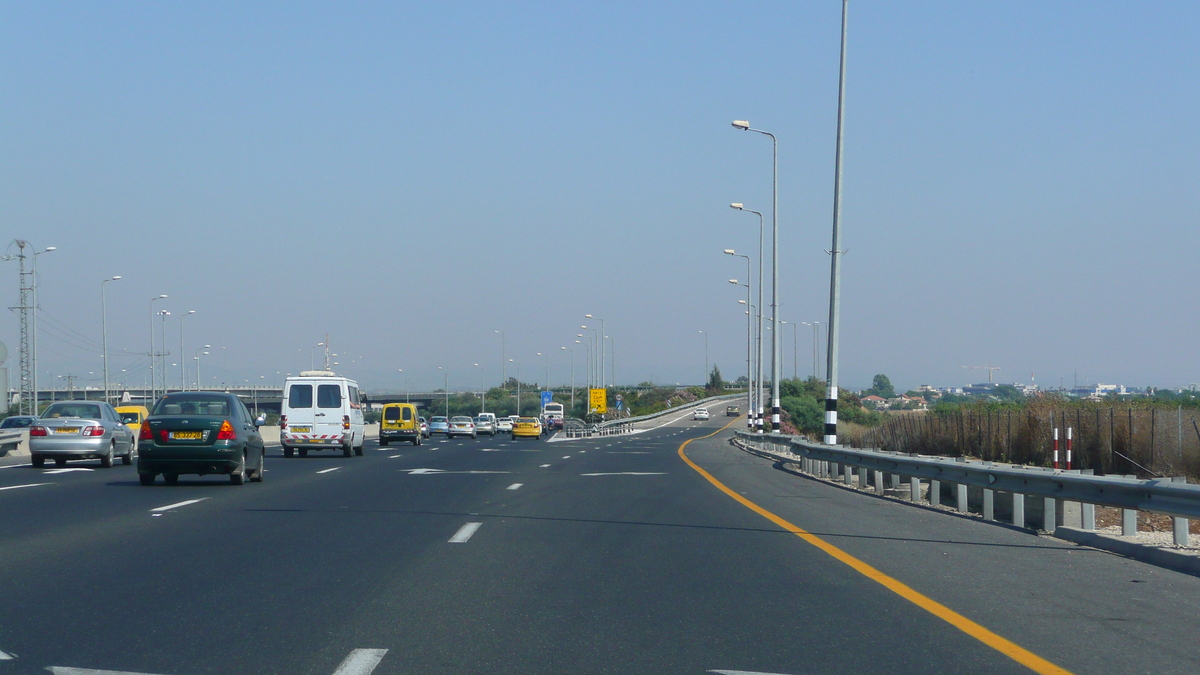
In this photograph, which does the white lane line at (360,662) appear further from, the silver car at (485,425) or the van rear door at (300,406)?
the silver car at (485,425)

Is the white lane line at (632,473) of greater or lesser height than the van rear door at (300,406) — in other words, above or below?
below

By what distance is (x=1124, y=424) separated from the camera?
2892 centimetres

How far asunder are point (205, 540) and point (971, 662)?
28.0 ft

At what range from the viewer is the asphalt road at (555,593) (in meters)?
6.98

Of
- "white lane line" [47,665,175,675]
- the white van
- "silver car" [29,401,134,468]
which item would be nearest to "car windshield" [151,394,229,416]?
"silver car" [29,401,134,468]

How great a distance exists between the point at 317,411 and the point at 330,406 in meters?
0.43

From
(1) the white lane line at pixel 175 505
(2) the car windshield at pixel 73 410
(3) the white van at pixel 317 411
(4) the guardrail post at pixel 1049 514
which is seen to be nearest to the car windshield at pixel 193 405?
(1) the white lane line at pixel 175 505

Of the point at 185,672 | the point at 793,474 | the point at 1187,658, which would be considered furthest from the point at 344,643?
the point at 793,474

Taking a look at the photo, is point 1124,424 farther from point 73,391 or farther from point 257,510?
point 73,391

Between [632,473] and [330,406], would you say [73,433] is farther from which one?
[632,473]

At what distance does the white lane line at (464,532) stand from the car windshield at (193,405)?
8.35 meters

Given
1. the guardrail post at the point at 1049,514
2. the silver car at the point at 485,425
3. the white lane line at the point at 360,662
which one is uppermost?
the white lane line at the point at 360,662

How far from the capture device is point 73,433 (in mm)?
28266

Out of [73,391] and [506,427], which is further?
[73,391]
